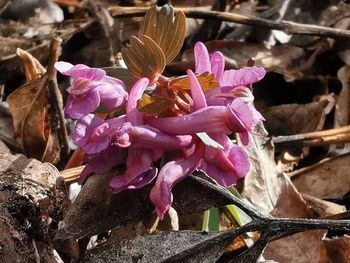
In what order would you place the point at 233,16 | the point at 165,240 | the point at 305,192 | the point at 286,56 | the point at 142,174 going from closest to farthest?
1. the point at 142,174
2. the point at 165,240
3. the point at 305,192
4. the point at 233,16
5. the point at 286,56

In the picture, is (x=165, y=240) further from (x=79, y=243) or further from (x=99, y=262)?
(x=79, y=243)

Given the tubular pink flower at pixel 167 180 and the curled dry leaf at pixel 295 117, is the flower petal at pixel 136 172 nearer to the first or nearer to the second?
the tubular pink flower at pixel 167 180

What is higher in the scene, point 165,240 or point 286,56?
point 165,240

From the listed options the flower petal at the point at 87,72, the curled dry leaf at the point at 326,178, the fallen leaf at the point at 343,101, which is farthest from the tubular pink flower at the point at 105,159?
the fallen leaf at the point at 343,101

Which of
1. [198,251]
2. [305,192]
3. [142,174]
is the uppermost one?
[142,174]

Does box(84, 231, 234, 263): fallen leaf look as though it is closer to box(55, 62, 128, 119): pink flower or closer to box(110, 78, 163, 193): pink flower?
box(110, 78, 163, 193): pink flower

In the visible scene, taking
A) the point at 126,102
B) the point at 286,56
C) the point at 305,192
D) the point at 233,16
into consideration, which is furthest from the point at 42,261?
the point at 286,56

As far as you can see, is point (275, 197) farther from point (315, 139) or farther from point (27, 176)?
point (27, 176)

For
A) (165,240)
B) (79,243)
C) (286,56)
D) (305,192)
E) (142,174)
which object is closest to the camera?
(142,174)
